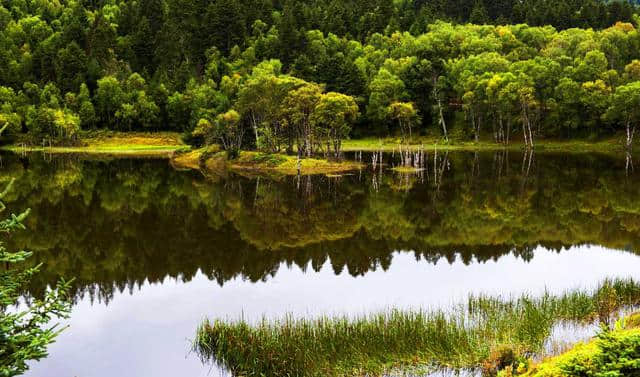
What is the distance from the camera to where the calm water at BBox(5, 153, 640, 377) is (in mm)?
20500

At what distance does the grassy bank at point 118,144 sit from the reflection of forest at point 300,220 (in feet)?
167

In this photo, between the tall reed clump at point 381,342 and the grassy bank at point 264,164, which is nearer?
the tall reed clump at point 381,342

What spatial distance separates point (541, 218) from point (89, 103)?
112m

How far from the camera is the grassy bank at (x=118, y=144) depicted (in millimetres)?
111544

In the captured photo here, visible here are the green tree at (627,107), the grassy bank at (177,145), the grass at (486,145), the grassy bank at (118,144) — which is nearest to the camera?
the green tree at (627,107)

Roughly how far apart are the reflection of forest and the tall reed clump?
8.96 meters

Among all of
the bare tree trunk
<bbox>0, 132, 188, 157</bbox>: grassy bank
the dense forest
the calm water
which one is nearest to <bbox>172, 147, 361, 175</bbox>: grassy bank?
the dense forest

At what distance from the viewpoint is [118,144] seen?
120 meters

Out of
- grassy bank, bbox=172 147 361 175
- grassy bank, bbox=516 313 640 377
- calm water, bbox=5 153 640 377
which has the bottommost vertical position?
calm water, bbox=5 153 640 377

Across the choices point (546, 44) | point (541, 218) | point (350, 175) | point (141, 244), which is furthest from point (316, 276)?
point (546, 44)

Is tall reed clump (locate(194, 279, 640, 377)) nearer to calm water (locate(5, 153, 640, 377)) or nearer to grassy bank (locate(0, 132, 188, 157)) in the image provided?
calm water (locate(5, 153, 640, 377))

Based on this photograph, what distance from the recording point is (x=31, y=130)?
116312 mm

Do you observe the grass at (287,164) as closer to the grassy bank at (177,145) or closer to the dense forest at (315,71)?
the grassy bank at (177,145)

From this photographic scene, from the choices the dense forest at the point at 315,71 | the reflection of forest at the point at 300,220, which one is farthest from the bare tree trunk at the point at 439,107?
the reflection of forest at the point at 300,220
